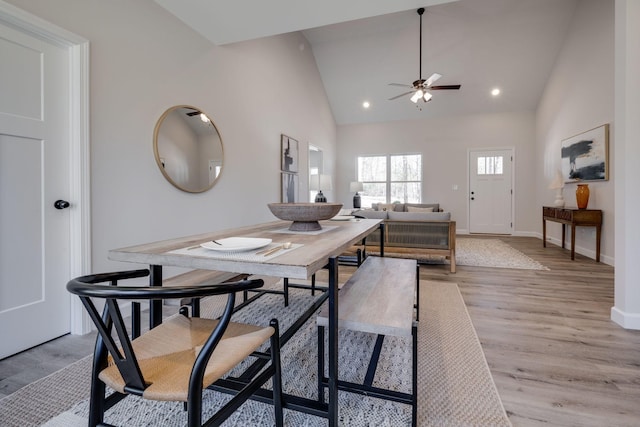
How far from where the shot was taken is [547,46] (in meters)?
5.27

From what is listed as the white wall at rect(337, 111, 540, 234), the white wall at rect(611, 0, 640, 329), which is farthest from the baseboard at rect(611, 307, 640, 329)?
the white wall at rect(337, 111, 540, 234)

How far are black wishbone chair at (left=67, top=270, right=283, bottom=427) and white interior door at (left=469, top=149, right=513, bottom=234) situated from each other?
22.8 feet

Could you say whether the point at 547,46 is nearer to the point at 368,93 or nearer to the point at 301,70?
the point at 368,93

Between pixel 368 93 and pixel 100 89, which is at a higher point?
pixel 368 93

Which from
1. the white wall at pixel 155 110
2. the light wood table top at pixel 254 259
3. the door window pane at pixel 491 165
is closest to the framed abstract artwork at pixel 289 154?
the white wall at pixel 155 110

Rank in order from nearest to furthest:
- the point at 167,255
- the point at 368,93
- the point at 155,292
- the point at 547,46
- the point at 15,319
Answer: the point at 155,292
the point at 167,255
the point at 15,319
the point at 547,46
the point at 368,93

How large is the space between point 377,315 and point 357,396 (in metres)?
0.44

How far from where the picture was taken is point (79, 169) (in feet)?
6.43

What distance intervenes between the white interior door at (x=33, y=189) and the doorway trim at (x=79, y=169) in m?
0.03

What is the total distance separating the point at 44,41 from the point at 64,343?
1.83m

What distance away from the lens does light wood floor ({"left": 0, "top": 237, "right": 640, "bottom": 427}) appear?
4.35 ft

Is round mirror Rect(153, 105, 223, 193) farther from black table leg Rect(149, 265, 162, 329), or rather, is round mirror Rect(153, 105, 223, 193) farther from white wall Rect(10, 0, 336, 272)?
black table leg Rect(149, 265, 162, 329)

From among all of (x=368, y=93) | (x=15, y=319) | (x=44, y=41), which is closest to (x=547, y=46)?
(x=368, y=93)

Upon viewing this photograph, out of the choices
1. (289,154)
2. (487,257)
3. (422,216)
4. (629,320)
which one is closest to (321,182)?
(289,154)
